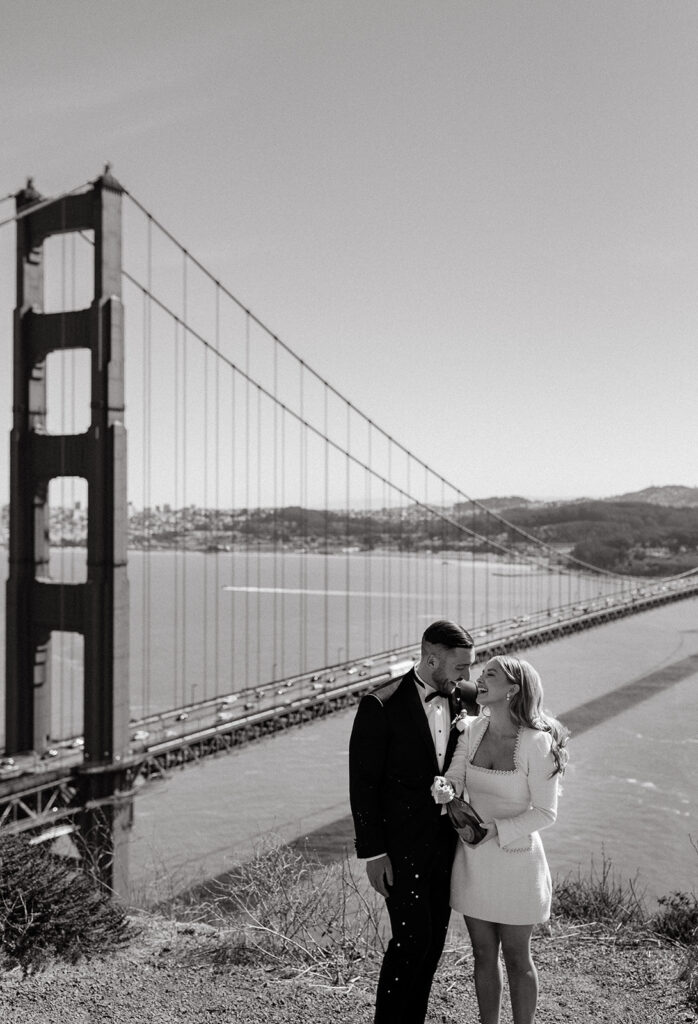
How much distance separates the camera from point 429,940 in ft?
7.85

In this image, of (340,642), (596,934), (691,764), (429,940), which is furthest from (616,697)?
(429,940)

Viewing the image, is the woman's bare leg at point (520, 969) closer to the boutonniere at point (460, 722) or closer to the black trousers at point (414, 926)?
the black trousers at point (414, 926)

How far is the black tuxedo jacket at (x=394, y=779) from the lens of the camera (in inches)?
93.1

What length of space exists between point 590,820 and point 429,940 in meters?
13.5

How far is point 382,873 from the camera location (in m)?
2.37

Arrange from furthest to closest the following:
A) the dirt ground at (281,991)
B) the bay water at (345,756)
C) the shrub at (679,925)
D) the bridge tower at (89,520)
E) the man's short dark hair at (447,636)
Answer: the bay water at (345,756), the bridge tower at (89,520), the shrub at (679,925), the dirt ground at (281,991), the man's short dark hair at (447,636)

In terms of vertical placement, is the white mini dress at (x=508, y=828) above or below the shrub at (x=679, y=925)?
above

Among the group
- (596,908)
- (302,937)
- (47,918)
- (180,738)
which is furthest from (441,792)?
(180,738)

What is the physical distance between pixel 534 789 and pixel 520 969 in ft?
1.76

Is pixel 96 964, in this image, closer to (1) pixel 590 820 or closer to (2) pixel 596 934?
(2) pixel 596 934

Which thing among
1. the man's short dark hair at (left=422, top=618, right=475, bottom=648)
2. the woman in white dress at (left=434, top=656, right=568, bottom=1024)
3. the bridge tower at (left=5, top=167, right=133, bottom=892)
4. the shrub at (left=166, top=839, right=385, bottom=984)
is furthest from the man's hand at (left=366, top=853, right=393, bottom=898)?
the bridge tower at (left=5, top=167, right=133, bottom=892)

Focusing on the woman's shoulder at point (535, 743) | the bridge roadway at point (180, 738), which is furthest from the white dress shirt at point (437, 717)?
the bridge roadway at point (180, 738)

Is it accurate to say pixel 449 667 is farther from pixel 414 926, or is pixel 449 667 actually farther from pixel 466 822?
pixel 414 926

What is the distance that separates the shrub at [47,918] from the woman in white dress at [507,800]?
1.74 meters
